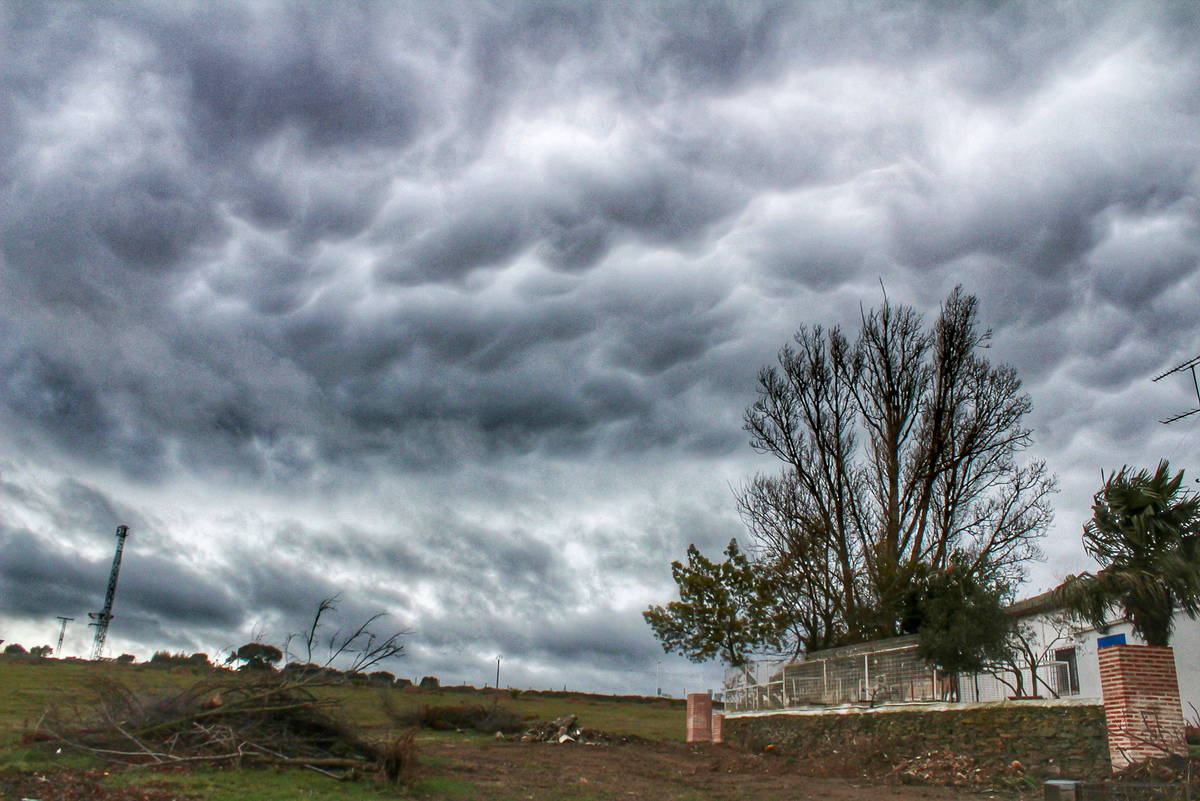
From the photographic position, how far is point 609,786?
17.8 m

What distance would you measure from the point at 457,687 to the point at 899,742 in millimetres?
62303

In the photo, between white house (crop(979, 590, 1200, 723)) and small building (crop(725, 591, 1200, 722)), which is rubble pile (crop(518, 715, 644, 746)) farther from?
white house (crop(979, 590, 1200, 723))

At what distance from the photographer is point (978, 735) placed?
→ 18.1 meters

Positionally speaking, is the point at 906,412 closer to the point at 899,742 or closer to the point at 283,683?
the point at 899,742

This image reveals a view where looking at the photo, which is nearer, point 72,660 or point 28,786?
point 28,786

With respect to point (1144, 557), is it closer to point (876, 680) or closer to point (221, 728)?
point (876, 680)

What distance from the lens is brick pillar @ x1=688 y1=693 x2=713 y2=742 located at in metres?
35.4

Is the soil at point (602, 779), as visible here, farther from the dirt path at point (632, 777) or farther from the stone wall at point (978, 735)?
the stone wall at point (978, 735)

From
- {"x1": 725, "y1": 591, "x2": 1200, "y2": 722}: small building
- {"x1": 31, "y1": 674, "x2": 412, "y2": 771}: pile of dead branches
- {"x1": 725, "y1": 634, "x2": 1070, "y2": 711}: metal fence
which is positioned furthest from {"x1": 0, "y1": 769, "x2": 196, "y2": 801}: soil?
{"x1": 725, "y1": 634, "x2": 1070, "y2": 711}: metal fence

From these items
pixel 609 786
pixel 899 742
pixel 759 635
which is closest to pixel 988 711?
pixel 899 742

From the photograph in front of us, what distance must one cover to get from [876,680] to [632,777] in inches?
312

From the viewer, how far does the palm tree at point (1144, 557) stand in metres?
14.8

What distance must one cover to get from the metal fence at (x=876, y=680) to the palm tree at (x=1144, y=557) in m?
4.53

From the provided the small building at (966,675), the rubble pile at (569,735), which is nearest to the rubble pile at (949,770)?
the small building at (966,675)
